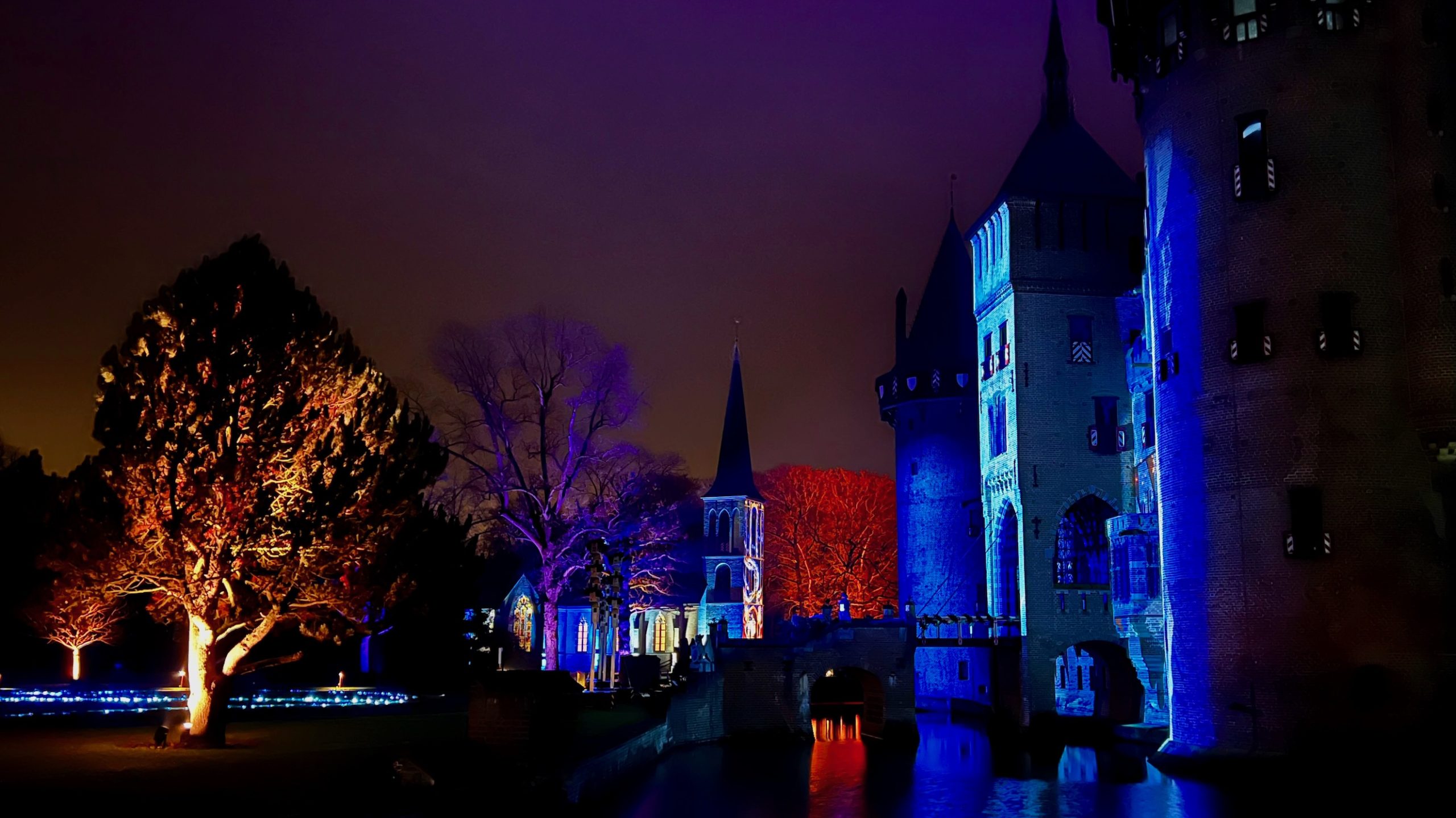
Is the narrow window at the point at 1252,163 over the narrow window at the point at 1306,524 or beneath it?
over

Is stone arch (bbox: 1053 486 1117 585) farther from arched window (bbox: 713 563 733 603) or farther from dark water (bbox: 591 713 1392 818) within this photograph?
arched window (bbox: 713 563 733 603)

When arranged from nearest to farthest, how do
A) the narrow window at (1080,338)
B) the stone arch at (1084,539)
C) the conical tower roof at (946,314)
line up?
the stone arch at (1084,539) < the narrow window at (1080,338) < the conical tower roof at (946,314)

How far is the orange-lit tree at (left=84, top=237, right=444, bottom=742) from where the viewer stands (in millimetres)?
26000

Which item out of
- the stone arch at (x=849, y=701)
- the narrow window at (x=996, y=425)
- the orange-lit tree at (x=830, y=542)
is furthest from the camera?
the orange-lit tree at (x=830, y=542)

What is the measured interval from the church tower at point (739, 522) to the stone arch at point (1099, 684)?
3568 cm

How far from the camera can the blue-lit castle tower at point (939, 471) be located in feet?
199

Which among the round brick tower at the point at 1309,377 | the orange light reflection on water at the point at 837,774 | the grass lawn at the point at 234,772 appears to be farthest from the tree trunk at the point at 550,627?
the round brick tower at the point at 1309,377

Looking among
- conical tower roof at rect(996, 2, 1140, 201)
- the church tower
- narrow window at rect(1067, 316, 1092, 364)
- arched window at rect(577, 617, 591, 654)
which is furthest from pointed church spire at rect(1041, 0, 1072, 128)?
arched window at rect(577, 617, 591, 654)

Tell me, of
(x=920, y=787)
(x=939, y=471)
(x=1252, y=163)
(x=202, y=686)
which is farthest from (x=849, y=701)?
(x=202, y=686)

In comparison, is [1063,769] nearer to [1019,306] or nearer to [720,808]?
[720,808]

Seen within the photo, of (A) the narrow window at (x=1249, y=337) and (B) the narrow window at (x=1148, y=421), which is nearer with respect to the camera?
(A) the narrow window at (x=1249, y=337)

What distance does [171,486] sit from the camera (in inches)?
1009

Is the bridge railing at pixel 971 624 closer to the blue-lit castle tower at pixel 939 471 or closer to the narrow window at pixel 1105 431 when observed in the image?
the blue-lit castle tower at pixel 939 471

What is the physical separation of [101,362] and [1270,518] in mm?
26421
